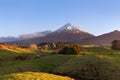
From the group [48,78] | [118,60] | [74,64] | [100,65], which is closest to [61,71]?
[74,64]

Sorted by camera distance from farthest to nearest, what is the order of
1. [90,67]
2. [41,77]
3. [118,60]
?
[118,60] → [90,67] → [41,77]

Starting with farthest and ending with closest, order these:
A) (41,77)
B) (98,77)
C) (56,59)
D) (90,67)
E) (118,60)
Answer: (56,59) < (118,60) < (90,67) < (98,77) < (41,77)

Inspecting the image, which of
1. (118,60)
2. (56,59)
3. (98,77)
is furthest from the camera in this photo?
(56,59)

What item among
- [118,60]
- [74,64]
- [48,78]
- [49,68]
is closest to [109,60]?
[118,60]

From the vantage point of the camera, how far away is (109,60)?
184 feet

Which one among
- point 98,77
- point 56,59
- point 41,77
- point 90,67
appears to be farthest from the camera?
point 56,59

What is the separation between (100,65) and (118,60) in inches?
212

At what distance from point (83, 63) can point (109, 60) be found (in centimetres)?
486

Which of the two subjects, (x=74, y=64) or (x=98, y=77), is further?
(x=74, y=64)

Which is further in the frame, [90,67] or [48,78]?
[90,67]

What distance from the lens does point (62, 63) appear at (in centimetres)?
5944

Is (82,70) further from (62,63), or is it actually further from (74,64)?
(62,63)

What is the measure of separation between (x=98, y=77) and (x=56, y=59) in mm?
15045

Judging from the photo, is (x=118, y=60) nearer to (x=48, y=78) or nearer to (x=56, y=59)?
(x=56, y=59)
